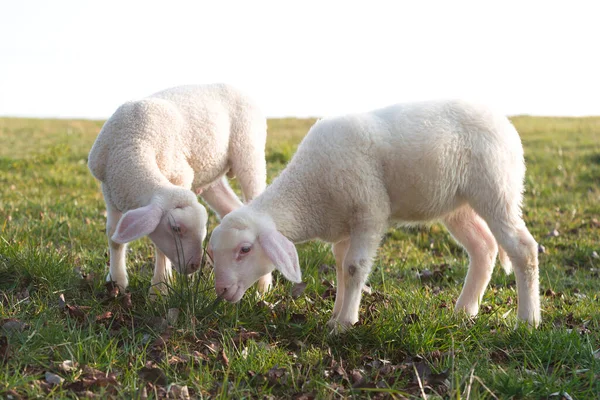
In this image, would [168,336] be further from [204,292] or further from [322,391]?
[322,391]

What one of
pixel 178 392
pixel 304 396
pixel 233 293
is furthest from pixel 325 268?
pixel 178 392

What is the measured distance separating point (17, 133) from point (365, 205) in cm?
1860

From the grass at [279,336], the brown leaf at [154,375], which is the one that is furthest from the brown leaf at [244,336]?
the brown leaf at [154,375]

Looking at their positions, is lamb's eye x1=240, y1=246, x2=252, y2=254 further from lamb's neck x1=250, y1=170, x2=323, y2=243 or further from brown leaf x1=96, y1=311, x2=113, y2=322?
brown leaf x1=96, y1=311, x2=113, y2=322

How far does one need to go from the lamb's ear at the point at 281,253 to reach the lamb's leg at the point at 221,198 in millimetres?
2414

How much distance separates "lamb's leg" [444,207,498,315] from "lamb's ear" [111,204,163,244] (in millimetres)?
2344

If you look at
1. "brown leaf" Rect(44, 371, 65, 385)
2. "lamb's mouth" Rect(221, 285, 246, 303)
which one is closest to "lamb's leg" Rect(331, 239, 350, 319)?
"lamb's mouth" Rect(221, 285, 246, 303)

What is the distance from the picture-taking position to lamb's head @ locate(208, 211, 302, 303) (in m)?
4.19

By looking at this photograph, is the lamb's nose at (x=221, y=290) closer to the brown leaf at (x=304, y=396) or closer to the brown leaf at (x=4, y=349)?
the brown leaf at (x=304, y=396)

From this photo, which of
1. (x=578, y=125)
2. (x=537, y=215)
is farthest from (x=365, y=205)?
(x=578, y=125)

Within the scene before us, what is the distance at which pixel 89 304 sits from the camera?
4508 millimetres

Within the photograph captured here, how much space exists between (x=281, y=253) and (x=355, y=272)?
2.30ft

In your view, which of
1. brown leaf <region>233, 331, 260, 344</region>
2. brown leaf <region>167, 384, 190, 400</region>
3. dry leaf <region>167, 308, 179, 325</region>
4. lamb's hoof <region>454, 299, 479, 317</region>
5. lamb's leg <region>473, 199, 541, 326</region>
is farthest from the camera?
lamb's hoof <region>454, 299, 479, 317</region>

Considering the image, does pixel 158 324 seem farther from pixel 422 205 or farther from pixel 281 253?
pixel 422 205
